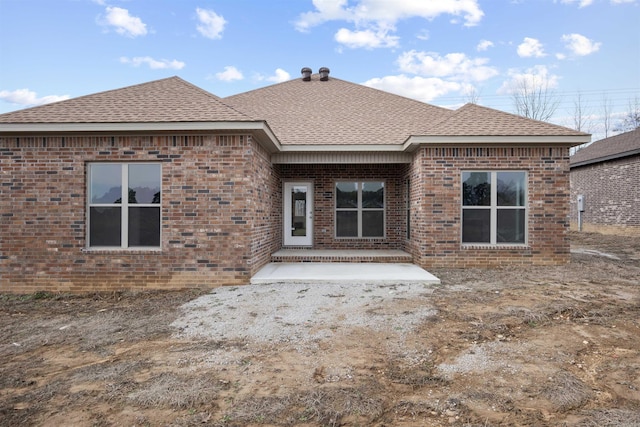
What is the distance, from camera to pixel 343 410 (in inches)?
102

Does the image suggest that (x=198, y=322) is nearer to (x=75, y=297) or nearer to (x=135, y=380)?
(x=135, y=380)

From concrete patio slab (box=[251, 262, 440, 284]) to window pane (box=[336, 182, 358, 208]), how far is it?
2.36 metres

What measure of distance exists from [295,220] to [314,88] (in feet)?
18.5

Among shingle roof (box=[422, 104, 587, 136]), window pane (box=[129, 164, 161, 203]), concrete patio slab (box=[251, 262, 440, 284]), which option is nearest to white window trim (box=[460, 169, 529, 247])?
shingle roof (box=[422, 104, 587, 136])

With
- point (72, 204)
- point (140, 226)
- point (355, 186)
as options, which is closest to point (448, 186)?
point (355, 186)

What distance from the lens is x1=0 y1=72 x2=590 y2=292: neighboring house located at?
680 centimetres

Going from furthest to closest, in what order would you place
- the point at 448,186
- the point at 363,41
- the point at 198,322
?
the point at 363,41
the point at 448,186
the point at 198,322

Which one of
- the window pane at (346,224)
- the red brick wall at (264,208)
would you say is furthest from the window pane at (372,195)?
the red brick wall at (264,208)

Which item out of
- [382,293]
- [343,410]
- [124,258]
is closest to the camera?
[343,410]

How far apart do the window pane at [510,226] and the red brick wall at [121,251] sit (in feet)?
19.4

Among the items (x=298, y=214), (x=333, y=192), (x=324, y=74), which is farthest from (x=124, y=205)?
(x=324, y=74)

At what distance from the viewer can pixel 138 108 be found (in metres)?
7.03

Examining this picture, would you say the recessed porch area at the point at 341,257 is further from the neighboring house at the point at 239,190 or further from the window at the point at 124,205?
the window at the point at 124,205

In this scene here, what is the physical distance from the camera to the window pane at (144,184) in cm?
691
